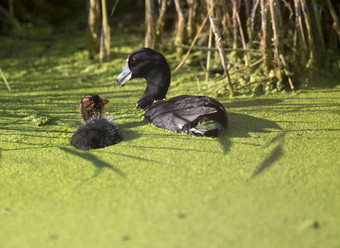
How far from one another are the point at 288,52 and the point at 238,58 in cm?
45

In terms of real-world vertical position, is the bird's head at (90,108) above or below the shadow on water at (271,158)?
above

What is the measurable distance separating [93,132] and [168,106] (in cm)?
57

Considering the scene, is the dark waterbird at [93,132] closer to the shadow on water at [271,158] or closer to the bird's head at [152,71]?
the bird's head at [152,71]

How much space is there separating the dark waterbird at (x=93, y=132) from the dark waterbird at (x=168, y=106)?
0.33 meters

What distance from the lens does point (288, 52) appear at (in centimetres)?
398

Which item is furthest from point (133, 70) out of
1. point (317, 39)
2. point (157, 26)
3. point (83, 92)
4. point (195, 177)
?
point (317, 39)

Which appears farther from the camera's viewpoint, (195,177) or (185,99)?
(185,99)

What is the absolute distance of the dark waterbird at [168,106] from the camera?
2834 millimetres

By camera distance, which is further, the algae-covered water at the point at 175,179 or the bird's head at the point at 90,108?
the bird's head at the point at 90,108

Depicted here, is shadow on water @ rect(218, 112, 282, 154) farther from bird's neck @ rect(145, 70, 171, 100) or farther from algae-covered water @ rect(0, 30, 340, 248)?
bird's neck @ rect(145, 70, 171, 100)

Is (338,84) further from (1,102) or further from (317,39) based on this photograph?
(1,102)

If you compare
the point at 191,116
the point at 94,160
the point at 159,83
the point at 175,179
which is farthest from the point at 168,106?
the point at 175,179

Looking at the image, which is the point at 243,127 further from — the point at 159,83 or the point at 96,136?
the point at 96,136

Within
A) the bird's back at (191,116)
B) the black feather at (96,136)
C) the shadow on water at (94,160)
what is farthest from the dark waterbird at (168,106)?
the shadow on water at (94,160)
